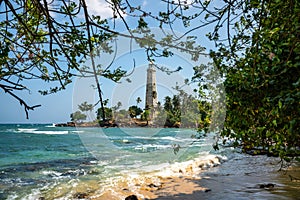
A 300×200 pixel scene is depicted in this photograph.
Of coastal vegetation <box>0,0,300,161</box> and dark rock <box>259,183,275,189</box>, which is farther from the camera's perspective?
dark rock <box>259,183,275,189</box>

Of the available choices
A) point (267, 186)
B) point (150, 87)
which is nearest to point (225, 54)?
point (150, 87)

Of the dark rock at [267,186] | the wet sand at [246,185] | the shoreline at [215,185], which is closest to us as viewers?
the wet sand at [246,185]

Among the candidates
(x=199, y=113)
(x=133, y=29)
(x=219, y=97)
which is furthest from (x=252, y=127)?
(x=133, y=29)

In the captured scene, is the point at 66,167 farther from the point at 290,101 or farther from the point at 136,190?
the point at 290,101

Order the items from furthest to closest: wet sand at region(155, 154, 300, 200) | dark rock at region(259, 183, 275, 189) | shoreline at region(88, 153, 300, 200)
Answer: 1. dark rock at region(259, 183, 275, 189)
2. shoreline at region(88, 153, 300, 200)
3. wet sand at region(155, 154, 300, 200)

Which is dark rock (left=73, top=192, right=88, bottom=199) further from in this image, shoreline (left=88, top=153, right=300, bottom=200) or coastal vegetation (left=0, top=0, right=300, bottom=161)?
coastal vegetation (left=0, top=0, right=300, bottom=161)

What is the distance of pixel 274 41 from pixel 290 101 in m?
0.81

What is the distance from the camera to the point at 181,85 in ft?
11.8

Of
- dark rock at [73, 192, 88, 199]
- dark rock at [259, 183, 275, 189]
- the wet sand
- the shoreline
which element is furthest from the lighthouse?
dark rock at [259, 183, 275, 189]

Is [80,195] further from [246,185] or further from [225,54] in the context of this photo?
[225,54]

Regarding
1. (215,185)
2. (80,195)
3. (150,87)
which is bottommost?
(80,195)

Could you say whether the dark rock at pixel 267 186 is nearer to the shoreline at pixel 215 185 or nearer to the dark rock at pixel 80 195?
the shoreline at pixel 215 185

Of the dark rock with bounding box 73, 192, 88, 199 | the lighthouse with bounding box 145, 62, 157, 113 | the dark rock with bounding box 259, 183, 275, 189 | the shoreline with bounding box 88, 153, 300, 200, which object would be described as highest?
the lighthouse with bounding box 145, 62, 157, 113

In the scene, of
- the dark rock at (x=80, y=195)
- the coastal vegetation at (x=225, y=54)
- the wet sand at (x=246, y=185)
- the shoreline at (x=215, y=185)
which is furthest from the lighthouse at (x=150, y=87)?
the dark rock at (x=80, y=195)
